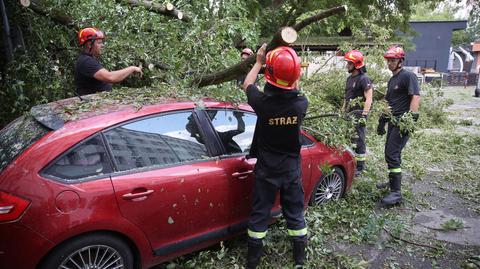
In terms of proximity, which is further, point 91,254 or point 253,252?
point 253,252

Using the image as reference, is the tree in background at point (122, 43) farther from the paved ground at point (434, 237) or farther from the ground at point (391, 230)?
the paved ground at point (434, 237)

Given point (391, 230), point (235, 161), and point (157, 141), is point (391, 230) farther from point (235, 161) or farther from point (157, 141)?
point (157, 141)

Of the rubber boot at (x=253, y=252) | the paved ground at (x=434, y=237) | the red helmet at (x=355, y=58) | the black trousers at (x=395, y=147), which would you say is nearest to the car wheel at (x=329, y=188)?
the paved ground at (x=434, y=237)

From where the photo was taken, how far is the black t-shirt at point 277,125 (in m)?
3.05

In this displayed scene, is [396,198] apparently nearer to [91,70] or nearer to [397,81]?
[397,81]

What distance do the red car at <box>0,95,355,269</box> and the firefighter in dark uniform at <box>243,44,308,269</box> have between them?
25cm

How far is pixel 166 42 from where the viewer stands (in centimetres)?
493

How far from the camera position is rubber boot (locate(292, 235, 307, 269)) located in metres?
3.30

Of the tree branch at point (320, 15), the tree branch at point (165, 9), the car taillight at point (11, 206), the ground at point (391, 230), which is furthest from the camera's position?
the tree branch at point (165, 9)

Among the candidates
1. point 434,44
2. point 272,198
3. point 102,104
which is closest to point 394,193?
point 272,198

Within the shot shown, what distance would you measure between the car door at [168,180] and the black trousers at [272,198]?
287 millimetres

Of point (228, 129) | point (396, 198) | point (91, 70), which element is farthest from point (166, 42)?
point (396, 198)

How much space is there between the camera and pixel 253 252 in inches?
127

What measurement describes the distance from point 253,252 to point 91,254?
134cm
